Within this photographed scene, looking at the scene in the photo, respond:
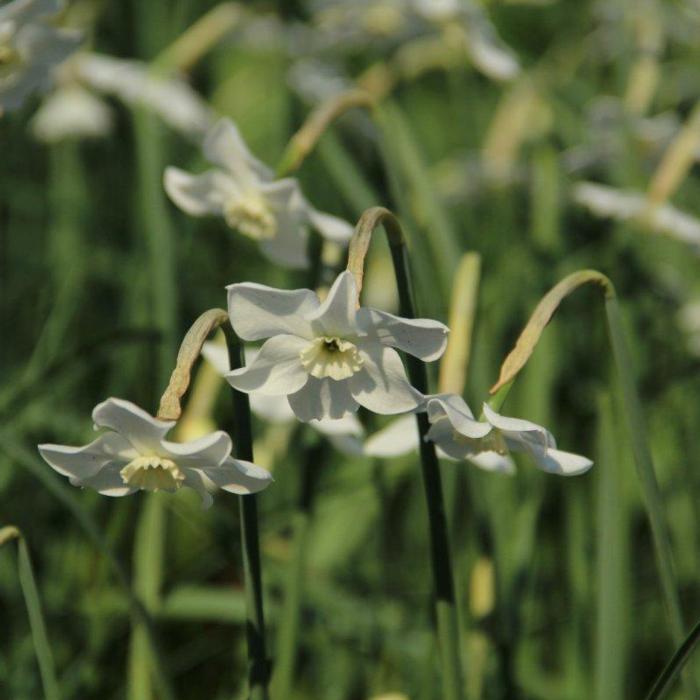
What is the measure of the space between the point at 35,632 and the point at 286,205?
622 mm

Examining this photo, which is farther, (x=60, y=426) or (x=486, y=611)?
(x=60, y=426)

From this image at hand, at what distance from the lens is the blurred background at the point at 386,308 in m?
1.74

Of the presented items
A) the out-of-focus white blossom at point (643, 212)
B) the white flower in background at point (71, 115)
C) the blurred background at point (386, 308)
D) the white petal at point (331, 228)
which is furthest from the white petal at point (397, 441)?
the white flower in background at point (71, 115)

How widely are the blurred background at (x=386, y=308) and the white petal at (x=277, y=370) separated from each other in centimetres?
38

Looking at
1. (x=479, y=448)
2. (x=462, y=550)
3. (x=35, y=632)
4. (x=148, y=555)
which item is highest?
(x=479, y=448)

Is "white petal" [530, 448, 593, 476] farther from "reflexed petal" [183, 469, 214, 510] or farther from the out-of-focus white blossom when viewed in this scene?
the out-of-focus white blossom

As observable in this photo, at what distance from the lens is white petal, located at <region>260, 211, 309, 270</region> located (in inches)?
56.3

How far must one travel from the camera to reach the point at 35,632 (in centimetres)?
111

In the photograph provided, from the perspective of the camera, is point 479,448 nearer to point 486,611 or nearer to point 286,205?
point 286,205

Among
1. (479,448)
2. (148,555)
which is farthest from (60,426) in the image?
(479,448)

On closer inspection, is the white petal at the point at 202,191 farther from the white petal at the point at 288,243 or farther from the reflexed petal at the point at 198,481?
the reflexed petal at the point at 198,481

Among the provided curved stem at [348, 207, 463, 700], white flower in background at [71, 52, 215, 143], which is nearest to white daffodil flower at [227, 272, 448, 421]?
curved stem at [348, 207, 463, 700]

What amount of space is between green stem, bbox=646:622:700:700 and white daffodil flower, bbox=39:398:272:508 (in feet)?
1.43

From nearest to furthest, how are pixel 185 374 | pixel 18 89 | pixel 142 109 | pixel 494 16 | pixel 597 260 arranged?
1. pixel 185 374
2. pixel 18 89
3. pixel 142 109
4. pixel 597 260
5. pixel 494 16
